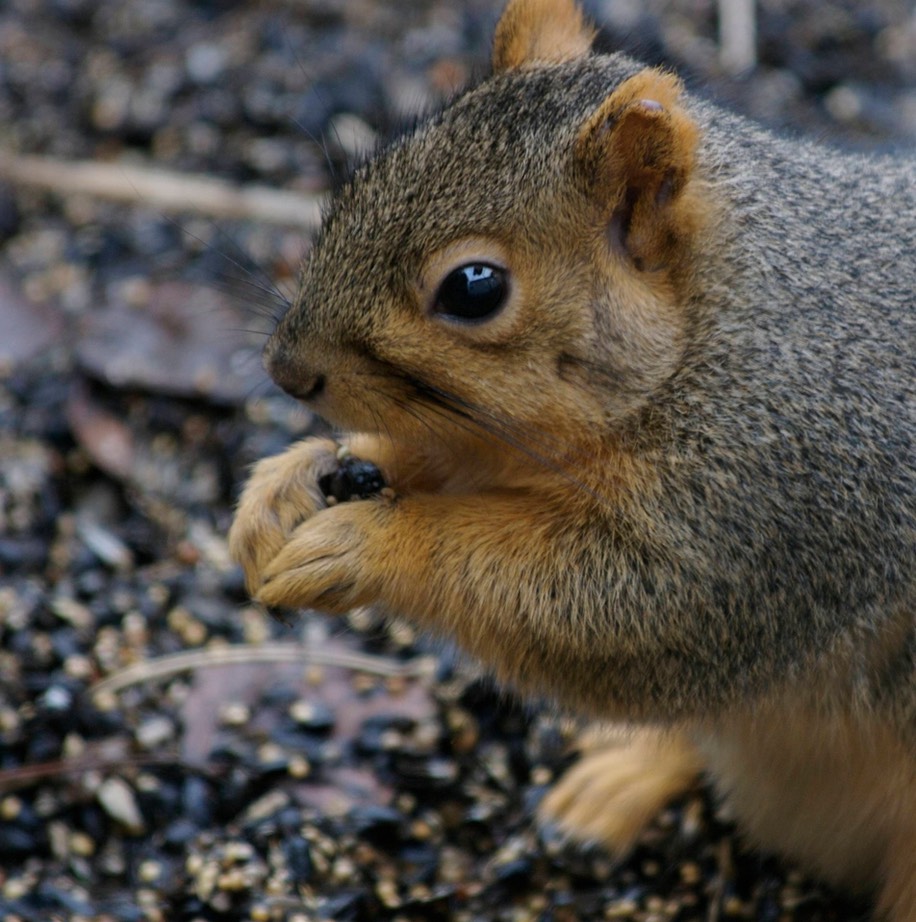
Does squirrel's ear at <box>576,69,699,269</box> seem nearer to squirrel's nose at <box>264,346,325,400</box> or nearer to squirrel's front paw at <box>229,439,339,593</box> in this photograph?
squirrel's nose at <box>264,346,325,400</box>

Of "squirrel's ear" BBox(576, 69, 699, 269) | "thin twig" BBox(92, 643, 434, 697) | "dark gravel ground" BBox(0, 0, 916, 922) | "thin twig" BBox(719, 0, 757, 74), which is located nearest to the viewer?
"squirrel's ear" BBox(576, 69, 699, 269)

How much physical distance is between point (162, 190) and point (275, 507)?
1899 mm

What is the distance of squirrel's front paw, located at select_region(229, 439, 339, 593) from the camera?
2.57m

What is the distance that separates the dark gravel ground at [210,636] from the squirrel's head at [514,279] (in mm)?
614

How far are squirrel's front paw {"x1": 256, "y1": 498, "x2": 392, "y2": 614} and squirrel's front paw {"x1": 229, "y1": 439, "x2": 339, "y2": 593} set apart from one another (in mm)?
103

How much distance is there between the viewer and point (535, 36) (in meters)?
2.61

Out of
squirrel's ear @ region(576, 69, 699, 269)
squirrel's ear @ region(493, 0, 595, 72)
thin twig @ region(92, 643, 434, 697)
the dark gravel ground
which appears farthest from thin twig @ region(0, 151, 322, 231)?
squirrel's ear @ region(576, 69, 699, 269)

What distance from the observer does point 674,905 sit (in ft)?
9.23

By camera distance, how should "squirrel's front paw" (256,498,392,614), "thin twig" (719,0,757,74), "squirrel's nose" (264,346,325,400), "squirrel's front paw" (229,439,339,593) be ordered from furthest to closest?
"thin twig" (719,0,757,74)
"squirrel's front paw" (229,439,339,593)
"squirrel's front paw" (256,498,392,614)
"squirrel's nose" (264,346,325,400)

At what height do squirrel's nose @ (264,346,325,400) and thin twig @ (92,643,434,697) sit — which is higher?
squirrel's nose @ (264,346,325,400)

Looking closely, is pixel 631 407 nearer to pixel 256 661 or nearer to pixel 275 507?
pixel 275 507

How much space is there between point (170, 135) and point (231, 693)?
79.3 inches

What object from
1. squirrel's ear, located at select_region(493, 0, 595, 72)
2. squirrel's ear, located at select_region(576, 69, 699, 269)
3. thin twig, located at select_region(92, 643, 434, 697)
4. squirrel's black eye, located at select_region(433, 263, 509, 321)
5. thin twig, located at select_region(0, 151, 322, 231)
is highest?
squirrel's ear, located at select_region(493, 0, 595, 72)

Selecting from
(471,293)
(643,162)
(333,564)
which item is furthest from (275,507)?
(643,162)
